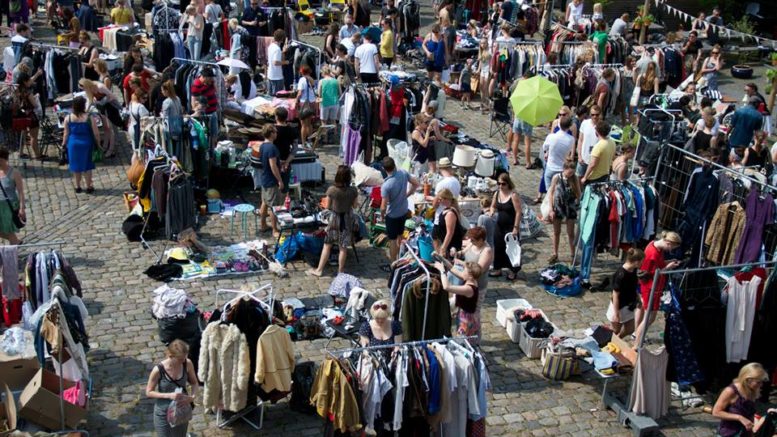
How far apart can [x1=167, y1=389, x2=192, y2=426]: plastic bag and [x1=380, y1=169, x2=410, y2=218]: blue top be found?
15.0 ft

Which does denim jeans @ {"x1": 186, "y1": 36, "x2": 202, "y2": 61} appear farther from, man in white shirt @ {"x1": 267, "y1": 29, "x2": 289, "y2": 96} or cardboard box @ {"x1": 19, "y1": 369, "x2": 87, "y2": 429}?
cardboard box @ {"x1": 19, "y1": 369, "x2": 87, "y2": 429}

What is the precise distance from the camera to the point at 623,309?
1066 centimetres

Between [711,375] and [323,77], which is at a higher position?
[323,77]

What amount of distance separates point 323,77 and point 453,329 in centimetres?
731

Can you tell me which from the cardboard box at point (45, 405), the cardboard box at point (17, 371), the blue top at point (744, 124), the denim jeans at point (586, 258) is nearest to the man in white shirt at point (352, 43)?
the blue top at point (744, 124)

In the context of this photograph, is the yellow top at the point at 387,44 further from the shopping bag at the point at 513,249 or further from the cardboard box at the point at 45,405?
the cardboard box at the point at 45,405

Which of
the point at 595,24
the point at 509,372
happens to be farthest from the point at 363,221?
the point at 595,24

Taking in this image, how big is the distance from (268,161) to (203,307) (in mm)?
2431

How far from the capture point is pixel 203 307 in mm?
11312

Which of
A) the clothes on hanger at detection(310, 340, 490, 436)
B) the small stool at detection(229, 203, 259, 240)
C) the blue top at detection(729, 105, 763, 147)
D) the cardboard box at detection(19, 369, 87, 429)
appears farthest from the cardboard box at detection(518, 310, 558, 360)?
the blue top at detection(729, 105, 763, 147)

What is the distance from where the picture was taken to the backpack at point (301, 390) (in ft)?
30.3

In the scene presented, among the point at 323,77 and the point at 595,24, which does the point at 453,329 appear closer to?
the point at 323,77

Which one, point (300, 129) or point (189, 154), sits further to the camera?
point (300, 129)

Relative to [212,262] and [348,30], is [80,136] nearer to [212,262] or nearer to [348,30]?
[212,262]
